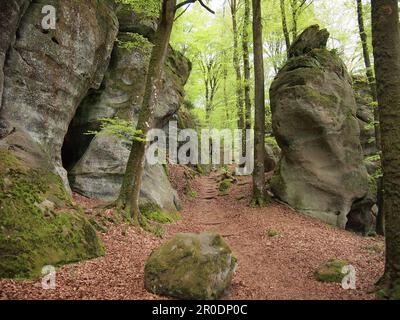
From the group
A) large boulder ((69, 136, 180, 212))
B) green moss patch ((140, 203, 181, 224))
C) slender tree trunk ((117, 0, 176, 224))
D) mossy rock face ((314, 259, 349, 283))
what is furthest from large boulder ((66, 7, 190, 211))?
mossy rock face ((314, 259, 349, 283))

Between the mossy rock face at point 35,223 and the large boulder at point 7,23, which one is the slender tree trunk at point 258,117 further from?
the large boulder at point 7,23

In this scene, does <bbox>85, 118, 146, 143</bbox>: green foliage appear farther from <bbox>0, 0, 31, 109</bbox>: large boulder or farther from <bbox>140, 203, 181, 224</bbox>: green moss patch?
<bbox>0, 0, 31, 109</bbox>: large boulder

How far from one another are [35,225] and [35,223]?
0.05 metres

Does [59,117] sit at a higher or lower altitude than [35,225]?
higher

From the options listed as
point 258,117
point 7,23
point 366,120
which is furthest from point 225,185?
point 7,23

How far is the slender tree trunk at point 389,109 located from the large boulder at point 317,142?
26.3 feet

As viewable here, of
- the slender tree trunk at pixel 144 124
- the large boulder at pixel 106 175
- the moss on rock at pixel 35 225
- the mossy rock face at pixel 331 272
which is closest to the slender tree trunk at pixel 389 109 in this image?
the mossy rock face at pixel 331 272

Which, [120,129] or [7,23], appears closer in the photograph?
[7,23]

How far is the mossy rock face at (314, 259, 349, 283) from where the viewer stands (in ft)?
23.9

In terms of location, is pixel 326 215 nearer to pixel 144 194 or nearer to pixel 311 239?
pixel 311 239

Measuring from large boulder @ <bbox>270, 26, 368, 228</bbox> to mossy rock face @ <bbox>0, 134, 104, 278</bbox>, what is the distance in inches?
399

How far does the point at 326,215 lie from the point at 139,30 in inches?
503

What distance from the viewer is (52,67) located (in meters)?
11.2

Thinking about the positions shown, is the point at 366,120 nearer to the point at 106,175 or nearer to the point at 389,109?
the point at 389,109
